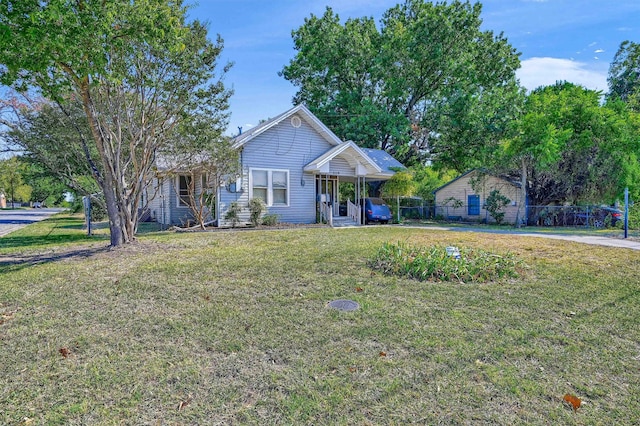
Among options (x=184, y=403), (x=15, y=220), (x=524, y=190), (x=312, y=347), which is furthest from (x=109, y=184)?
(x=15, y=220)

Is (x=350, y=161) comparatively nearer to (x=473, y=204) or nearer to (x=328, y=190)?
(x=328, y=190)

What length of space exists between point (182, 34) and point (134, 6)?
3.48 ft

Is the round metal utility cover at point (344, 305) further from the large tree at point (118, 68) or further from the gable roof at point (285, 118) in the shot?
the gable roof at point (285, 118)

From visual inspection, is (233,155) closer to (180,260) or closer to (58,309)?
(180,260)

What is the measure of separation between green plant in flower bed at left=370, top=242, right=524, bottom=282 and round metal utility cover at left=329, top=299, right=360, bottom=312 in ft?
5.89

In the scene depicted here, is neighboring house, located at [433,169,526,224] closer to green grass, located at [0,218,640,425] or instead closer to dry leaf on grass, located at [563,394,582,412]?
green grass, located at [0,218,640,425]

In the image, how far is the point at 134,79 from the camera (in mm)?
8828

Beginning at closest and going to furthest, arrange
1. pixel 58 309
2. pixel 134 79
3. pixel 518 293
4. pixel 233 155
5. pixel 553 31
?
pixel 58 309, pixel 518 293, pixel 134 79, pixel 233 155, pixel 553 31

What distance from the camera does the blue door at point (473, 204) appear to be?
2480 centimetres

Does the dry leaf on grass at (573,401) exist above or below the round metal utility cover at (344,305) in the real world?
below

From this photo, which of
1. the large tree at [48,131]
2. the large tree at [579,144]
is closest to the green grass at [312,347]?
the large tree at [48,131]

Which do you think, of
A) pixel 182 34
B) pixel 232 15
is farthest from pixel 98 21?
pixel 232 15

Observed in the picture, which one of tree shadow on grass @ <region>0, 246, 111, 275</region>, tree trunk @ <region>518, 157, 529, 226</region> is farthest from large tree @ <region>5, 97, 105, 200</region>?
tree trunk @ <region>518, 157, 529, 226</region>

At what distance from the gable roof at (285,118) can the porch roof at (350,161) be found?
0.95 meters
